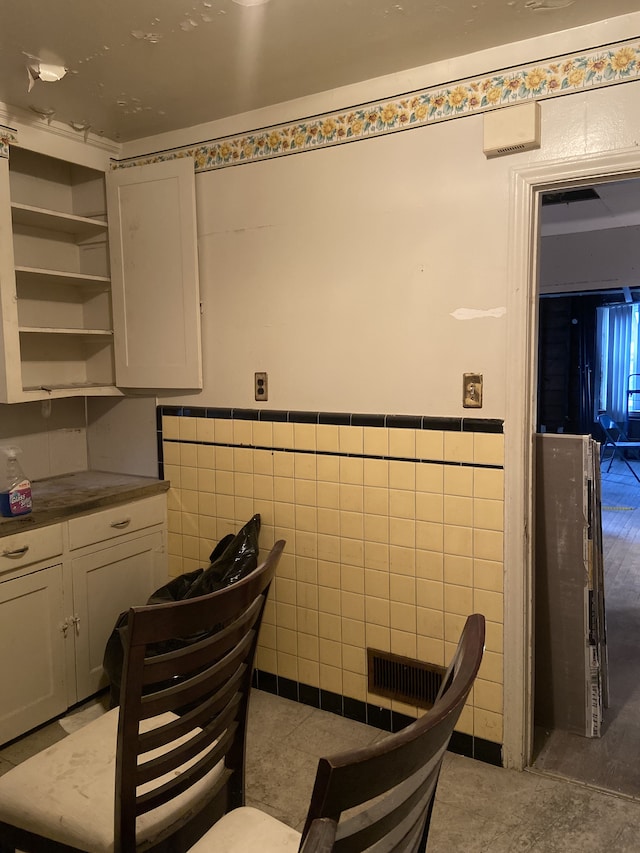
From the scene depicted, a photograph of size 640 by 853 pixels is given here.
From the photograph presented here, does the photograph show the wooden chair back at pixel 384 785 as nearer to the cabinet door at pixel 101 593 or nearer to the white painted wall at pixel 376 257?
the white painted wall at pixel 376 257

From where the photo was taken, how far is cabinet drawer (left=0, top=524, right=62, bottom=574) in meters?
2.28

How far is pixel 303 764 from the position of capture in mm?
2244

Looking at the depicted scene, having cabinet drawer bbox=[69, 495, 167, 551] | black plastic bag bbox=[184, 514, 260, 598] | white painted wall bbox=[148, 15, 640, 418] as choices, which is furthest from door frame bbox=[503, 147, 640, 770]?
cabinet drawer bbox=[69, 495, 167, 551]

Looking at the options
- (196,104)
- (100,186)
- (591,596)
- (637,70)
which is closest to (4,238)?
(100,186)

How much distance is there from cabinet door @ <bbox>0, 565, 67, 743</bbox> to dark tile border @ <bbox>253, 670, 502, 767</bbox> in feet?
2.75

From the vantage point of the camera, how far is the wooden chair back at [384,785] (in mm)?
680

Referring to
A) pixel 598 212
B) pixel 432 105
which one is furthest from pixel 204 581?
pixel 598 212

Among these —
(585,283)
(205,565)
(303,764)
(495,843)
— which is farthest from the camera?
(585,283)

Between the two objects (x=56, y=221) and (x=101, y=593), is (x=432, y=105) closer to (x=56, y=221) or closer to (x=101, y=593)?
(x=56, y=221)

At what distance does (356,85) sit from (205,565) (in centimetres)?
208

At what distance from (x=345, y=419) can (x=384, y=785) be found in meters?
1.79

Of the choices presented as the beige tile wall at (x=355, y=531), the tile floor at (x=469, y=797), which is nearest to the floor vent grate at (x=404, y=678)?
the beige tile wall at (x=355, y=531)

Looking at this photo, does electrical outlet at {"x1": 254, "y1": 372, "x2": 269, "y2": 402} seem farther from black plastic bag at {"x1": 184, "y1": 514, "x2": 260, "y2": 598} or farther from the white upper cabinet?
black plastic bag at {"x1": 184, "y1": 514, "x2": 260, "y2": 598}

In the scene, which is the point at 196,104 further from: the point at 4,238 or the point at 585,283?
the point at 585,283
